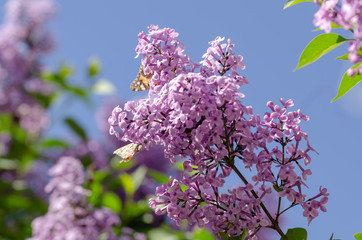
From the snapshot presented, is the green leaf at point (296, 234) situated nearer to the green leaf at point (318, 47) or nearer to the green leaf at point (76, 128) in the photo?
the green leaf at point (318, 47)

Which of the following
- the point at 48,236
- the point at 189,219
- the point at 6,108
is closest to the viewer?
the point at 189,219

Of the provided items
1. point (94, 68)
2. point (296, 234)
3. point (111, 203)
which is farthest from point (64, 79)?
point (296, 234)

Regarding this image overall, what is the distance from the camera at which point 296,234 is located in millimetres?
1269

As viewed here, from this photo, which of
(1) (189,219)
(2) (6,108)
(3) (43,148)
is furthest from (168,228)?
(2) (6,108)

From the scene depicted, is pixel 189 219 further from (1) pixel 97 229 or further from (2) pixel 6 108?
(2) pixel 6 108

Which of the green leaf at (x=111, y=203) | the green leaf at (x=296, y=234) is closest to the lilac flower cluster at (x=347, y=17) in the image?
the green leaf at (x=296, y=234)

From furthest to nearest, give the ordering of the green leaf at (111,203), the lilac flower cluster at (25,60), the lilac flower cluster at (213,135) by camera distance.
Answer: the lilac flower cluster at (25,60), the green leaf at (111,203), the lilac flower cluster at (213,135)

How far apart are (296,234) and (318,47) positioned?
501mm

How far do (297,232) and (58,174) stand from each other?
1.93 metres

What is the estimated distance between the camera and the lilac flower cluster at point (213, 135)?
3.70ft

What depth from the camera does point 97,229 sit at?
7.81ft

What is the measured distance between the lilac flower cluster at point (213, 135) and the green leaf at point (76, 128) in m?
2.73

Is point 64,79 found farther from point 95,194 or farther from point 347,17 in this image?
point 347,17

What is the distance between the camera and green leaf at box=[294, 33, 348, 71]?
116cm
